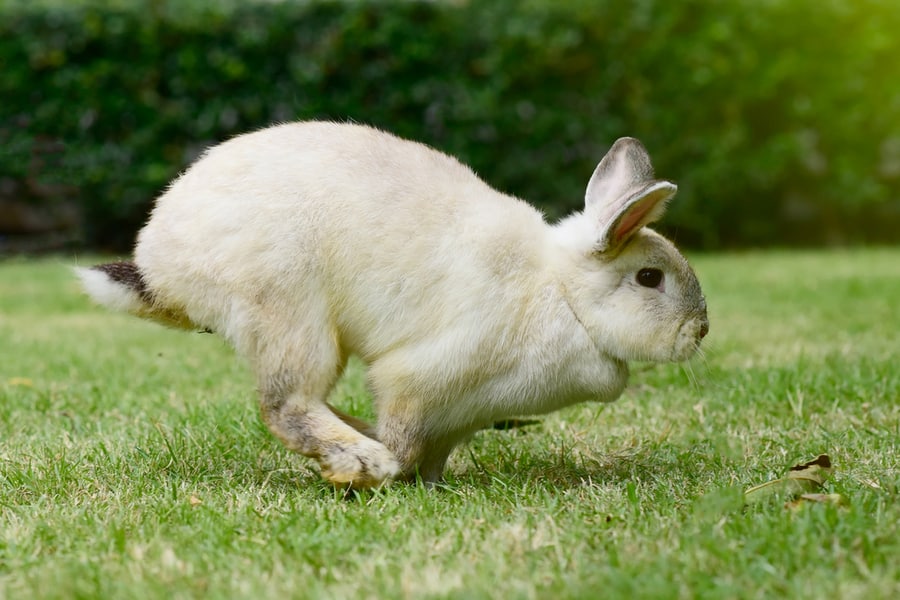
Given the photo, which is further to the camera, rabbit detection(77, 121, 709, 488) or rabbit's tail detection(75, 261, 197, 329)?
rabbit's tail detection(75, 261, 197, 329)

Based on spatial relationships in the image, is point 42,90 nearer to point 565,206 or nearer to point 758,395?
point 565,206

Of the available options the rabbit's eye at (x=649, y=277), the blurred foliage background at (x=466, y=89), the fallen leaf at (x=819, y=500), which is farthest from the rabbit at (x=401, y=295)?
the blurred foliage background at (x=466, y=89)

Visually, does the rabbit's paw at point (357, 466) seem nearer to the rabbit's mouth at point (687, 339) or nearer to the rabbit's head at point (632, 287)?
the rabbit's head at point (632, 287)

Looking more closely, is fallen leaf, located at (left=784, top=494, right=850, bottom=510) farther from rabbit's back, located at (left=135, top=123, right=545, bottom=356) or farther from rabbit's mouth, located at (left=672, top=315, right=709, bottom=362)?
rabbit's back, located at (left=135, top=123, right=545, bottom=356)

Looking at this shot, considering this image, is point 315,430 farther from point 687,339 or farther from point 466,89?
point 466,89

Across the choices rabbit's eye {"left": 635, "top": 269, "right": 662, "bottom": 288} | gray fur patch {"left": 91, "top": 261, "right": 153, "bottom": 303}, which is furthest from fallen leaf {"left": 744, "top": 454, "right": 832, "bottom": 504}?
gray fur patch {"left": 91, "top": 261, "right": 153, "bottom": 303}

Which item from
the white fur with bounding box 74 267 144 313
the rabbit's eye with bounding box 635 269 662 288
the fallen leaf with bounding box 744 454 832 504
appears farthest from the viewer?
the white fur with bounding box 74 267 144 313

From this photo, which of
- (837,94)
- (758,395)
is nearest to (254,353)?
(758,395)
